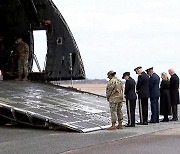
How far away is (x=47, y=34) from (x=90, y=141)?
9.95 metres

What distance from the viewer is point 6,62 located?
770 inches

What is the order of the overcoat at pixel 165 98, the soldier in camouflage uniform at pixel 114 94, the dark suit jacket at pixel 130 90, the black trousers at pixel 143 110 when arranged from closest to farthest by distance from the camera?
the soldier in camouflage uniform at pixel 114 94, the dark suit jacket at pixel 130 90, the black trousers at pixel 143 110, the overcoat at pixel 165 98

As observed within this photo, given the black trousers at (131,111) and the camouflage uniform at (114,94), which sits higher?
the camouflage uniform at (114,94)

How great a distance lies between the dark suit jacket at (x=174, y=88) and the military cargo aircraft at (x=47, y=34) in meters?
5.59

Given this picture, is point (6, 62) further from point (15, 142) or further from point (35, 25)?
point (15, 142)

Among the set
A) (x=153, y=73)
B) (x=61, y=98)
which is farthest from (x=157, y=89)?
(x=61, y=98)

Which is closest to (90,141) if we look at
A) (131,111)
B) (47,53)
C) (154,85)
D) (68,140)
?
(68,140)

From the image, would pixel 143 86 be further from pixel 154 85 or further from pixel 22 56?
pixel 22 56

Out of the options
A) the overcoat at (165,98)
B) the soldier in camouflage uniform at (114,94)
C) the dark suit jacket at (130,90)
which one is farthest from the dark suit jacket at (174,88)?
the soldier in camouflage uniform at (114,94)

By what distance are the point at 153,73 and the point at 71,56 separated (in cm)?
597

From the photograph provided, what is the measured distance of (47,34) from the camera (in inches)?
743

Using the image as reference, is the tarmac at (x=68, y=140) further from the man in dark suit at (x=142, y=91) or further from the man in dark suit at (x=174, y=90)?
the man in dark suit at (x=174, y=90)

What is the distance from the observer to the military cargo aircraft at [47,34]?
18.6 m

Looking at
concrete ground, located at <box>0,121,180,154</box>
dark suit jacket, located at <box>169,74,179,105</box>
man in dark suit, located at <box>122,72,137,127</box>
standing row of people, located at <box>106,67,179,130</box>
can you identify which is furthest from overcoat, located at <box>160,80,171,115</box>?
concrete ground, located at <box>0,121,180,154</box>
